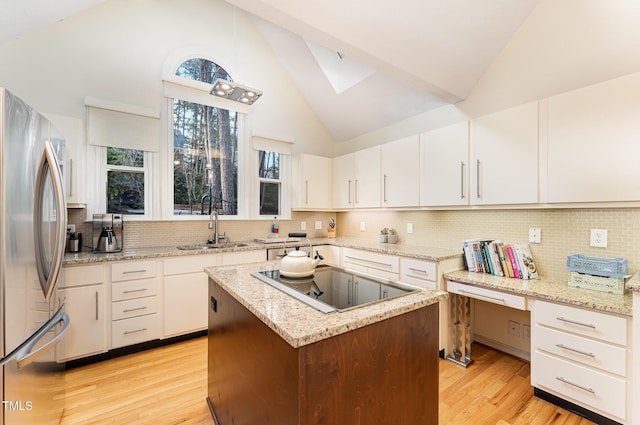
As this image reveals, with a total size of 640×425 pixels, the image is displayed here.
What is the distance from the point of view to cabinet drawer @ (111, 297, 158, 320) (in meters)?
2.42

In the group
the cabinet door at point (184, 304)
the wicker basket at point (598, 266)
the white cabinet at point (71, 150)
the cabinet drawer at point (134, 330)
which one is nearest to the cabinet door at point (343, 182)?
the cabinet door at point (184, 304)

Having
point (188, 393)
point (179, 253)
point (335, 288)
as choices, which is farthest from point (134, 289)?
point (335, 288)

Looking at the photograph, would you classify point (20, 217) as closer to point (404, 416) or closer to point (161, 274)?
point (161, 274)

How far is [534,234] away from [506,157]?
69 cm

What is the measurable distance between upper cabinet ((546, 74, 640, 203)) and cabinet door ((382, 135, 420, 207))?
1135 mm

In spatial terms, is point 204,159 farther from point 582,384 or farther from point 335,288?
point 582,384

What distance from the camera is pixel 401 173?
123 inches

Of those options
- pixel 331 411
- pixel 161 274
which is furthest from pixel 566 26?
pixel 161 274

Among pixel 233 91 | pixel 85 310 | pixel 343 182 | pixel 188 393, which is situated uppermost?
pixel 233 91

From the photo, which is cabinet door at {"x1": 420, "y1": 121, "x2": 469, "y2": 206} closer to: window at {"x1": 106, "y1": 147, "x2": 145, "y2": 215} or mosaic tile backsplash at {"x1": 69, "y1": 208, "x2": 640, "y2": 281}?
mosaic tile backsplash at {"x1": 69, "y1": 208, "x2": 640, "y2": 281}

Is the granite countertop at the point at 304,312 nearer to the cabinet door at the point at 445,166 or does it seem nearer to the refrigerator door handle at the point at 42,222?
the refrigerator door handle at the point at 42,222

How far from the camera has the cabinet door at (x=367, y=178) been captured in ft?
11.2

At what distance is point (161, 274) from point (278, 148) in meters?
2.18

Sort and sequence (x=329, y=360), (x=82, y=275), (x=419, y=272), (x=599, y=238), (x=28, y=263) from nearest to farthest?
(x=329, y=360), (x=28, y=263), (x=599, y=238), (x=82, y=275), (x=419, y=272)
